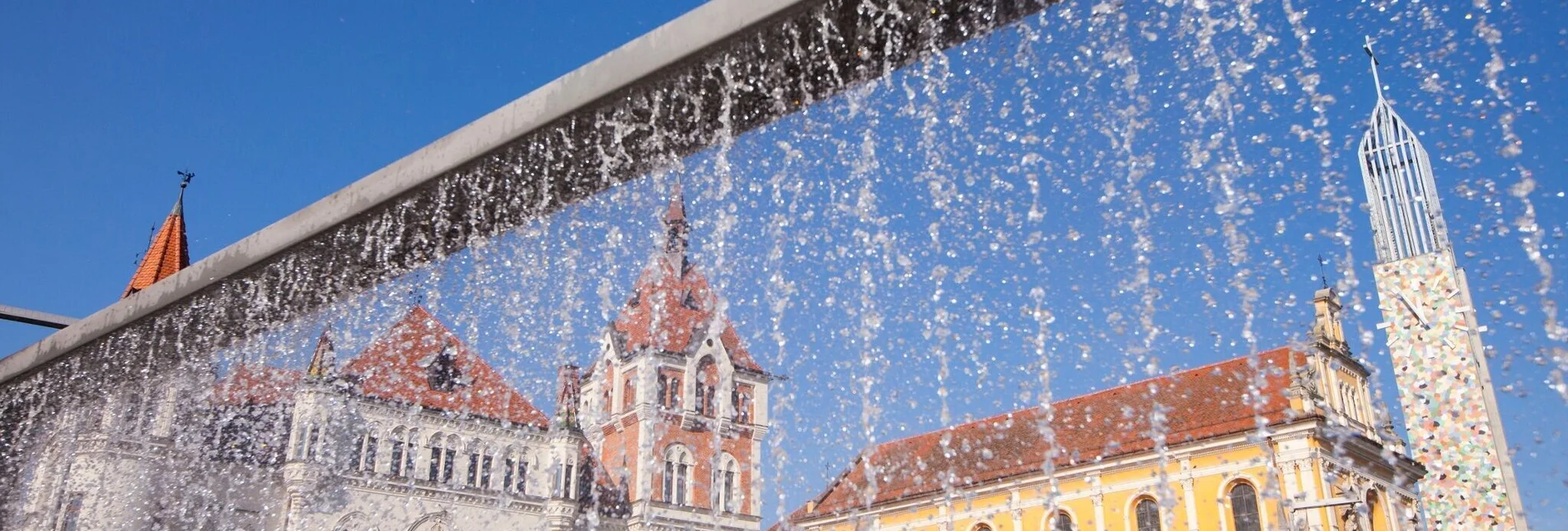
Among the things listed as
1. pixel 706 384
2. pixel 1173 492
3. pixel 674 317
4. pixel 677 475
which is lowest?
pixel 1173 492

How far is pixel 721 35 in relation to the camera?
2.38m

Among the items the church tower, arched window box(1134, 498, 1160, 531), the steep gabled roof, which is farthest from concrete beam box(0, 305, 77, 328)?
the church tower

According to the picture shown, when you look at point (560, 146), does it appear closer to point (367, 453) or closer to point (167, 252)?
point (367, 453)

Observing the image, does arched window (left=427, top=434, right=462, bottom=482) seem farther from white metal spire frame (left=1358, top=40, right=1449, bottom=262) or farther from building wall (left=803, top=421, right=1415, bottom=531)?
white metal spire frame (left=1358, top=40, right=1449, bottom=262)

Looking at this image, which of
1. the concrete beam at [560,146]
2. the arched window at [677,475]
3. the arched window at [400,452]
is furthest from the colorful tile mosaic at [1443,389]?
the concrete beam at [560,146]

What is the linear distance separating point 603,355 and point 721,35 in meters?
40.0

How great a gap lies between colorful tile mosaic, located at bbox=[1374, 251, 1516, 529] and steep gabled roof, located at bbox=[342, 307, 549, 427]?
30866 mm

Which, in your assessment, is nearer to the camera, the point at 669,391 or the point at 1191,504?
the point at 1191,504

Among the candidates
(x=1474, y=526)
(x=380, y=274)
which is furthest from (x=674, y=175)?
(x=1474, y=526)

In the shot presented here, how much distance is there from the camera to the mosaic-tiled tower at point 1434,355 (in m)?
38.8

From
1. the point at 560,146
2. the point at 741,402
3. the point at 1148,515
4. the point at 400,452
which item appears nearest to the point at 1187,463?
the point at 1148,515

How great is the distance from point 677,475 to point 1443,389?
2757 cm

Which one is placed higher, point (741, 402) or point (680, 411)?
point (741, 402)

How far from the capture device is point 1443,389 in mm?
40781
